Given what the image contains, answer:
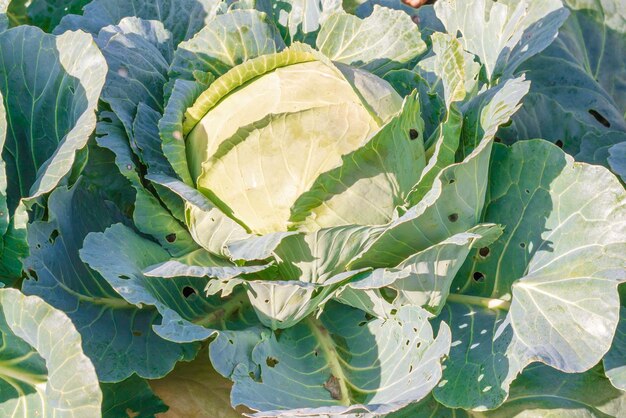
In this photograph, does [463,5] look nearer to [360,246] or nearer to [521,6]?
[521,6]


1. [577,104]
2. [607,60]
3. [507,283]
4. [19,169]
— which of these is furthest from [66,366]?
[607,60]

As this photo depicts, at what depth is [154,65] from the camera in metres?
2.18

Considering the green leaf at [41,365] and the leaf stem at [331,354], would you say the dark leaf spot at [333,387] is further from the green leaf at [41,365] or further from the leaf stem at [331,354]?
the green leaf at [41,365]

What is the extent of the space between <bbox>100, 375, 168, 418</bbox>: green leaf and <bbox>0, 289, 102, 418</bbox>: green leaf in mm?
264

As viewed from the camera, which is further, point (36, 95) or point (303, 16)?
point (303, 16)

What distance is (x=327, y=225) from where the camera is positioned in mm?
1799

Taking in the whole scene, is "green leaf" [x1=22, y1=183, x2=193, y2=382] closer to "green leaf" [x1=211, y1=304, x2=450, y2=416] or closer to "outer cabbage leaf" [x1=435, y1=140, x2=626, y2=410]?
"green leaf" [x1=211, y1=304, x2=450, y2=416]

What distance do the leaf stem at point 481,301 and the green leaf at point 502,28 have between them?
2.18 feet

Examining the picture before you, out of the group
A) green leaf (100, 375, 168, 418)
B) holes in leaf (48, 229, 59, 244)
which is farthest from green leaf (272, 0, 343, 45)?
green leaf (100, 375, 168, 418)

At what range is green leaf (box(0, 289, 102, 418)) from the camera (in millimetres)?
1635

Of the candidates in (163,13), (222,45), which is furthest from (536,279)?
(163,13)

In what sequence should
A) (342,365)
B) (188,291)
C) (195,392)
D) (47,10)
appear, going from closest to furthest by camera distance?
(342,365)
(188,291)
(195,392)
(47,10)

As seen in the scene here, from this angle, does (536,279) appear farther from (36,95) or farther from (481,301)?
(36,95)

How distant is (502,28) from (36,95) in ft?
4.56
